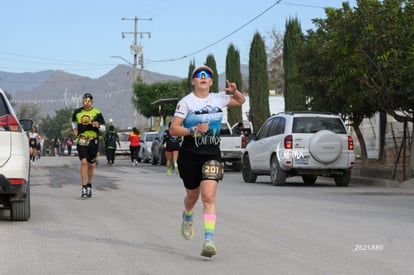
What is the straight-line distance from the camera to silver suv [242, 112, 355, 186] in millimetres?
19984

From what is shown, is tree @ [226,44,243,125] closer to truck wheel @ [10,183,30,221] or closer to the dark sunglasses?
truck wheel @ [10,183,30,221]

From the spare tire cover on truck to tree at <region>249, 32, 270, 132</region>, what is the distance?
89.9 ft

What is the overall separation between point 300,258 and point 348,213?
489cm

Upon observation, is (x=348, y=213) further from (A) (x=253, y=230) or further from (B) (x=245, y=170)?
(B) (x=245, y=170)

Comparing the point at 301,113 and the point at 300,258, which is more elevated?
the point at 301,113

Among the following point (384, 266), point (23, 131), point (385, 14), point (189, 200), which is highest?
point (385, 14)

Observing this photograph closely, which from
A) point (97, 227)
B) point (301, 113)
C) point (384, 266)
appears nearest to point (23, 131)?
point (97, 227)

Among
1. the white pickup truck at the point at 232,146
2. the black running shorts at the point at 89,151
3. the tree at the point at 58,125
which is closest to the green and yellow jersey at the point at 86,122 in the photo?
the black running shorts at the point at 89,151

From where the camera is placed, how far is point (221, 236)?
33.1 feet

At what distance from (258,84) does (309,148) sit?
1119 inches

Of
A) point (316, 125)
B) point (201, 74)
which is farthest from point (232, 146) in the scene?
point (201, 74)

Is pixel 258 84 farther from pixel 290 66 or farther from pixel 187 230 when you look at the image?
pixel 187 230

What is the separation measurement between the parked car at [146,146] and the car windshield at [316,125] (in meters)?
21.7

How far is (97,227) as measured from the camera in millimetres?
10992
